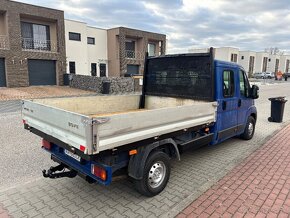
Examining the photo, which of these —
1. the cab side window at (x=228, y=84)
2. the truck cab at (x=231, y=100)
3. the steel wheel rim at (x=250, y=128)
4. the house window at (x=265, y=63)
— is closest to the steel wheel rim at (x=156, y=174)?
the truck cab at (x=231, y=100)

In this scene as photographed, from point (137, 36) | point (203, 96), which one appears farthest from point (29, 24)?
point (203, 96)

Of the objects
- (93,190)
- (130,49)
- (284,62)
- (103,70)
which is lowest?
(93,190)

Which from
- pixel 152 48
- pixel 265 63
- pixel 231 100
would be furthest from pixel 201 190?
pixel 265 63

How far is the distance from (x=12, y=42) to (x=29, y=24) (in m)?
3.38

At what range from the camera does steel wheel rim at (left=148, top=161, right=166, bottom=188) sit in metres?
3.75

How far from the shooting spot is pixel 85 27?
2798cm

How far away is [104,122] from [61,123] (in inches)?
29.4

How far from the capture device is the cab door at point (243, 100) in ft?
19.4

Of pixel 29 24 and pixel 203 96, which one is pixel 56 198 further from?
pixel 29 24

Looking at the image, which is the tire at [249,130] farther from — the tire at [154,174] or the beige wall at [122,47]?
the beige wall at [122,47]

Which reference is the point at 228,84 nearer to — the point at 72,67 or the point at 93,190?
the point at 93,190

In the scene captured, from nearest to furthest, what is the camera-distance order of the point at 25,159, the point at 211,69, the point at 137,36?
1. the point at 211,69
2. the point at 25,159
3. the point at 137,36

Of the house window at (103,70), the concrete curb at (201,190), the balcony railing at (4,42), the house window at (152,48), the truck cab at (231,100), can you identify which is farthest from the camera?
the house window at (152,48)

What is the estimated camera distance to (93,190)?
3.98m
